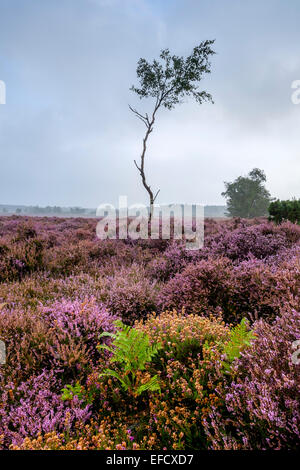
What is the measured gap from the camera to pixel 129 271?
6.47 meters

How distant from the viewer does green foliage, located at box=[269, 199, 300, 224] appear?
13594 mm

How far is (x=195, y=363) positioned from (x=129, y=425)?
82 centimetres

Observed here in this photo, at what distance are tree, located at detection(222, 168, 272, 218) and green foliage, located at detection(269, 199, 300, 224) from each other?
130 feet

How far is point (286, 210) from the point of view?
542 inches

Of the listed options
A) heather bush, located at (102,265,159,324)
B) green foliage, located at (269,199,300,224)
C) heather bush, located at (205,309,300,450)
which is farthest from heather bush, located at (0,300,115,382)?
green foliage, located at (269,199,300,224)

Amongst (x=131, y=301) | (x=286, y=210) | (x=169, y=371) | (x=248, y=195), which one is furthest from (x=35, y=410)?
(x=248, y=195)

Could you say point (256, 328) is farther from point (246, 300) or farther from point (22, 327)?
point (22, 327)

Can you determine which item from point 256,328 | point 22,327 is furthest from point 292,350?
point 22,327

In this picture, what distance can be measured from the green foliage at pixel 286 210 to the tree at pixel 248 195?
130 feet

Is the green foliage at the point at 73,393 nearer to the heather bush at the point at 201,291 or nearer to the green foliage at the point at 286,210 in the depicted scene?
the heather bush at the point at 201,291

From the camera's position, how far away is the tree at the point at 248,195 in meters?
52.7

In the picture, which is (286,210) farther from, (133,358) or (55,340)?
(55,340)

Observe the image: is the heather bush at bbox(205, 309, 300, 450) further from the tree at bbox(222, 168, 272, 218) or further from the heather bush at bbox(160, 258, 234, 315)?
the tree at bbox(222, 168, 272, 218)
